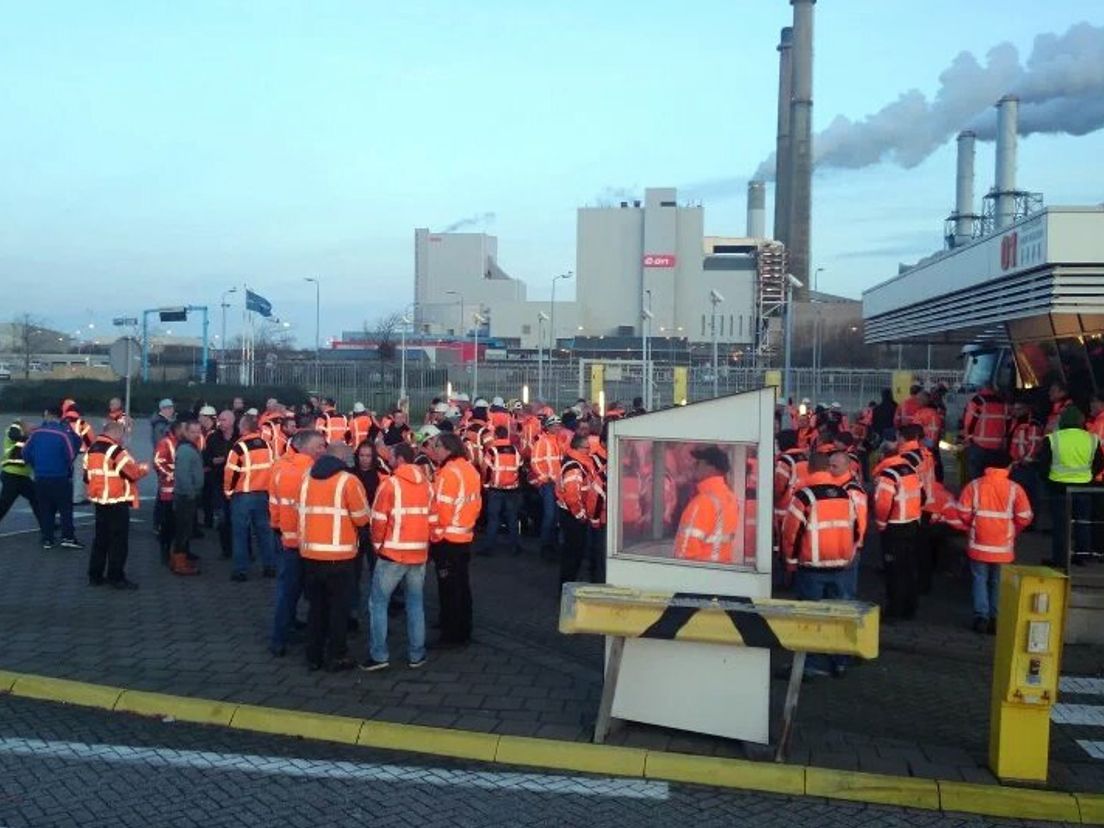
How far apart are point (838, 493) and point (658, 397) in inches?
1029

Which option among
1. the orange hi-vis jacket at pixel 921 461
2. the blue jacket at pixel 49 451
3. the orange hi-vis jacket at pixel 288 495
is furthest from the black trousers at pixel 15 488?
the orange hi-vis jacket at pixel 921 461

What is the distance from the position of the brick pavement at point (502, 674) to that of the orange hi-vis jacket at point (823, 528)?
3.23 feet

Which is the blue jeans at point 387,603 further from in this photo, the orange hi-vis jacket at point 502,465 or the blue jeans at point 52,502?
the blue jeans at point 52,502

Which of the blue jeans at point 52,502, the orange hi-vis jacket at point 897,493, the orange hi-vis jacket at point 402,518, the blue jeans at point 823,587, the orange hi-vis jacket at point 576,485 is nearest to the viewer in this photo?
the orange hi-vis jacket at point 402,518

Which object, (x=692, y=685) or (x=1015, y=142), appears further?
(x=1015, y=142)

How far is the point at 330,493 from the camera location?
8320 millimetres

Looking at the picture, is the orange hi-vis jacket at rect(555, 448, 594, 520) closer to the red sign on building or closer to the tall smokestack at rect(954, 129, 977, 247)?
the tall smokestack at rect(954, 129, 977, 247)

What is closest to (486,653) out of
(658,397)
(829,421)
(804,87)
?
(829,421)

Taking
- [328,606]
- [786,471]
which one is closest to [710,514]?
[328,606]

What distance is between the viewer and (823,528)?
8531 mm

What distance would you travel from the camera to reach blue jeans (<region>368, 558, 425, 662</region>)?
840cm

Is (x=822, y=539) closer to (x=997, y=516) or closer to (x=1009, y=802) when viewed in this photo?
(x=997, y=516)

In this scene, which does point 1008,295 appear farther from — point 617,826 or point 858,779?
point 617,826

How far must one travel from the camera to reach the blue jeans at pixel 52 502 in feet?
44.3
